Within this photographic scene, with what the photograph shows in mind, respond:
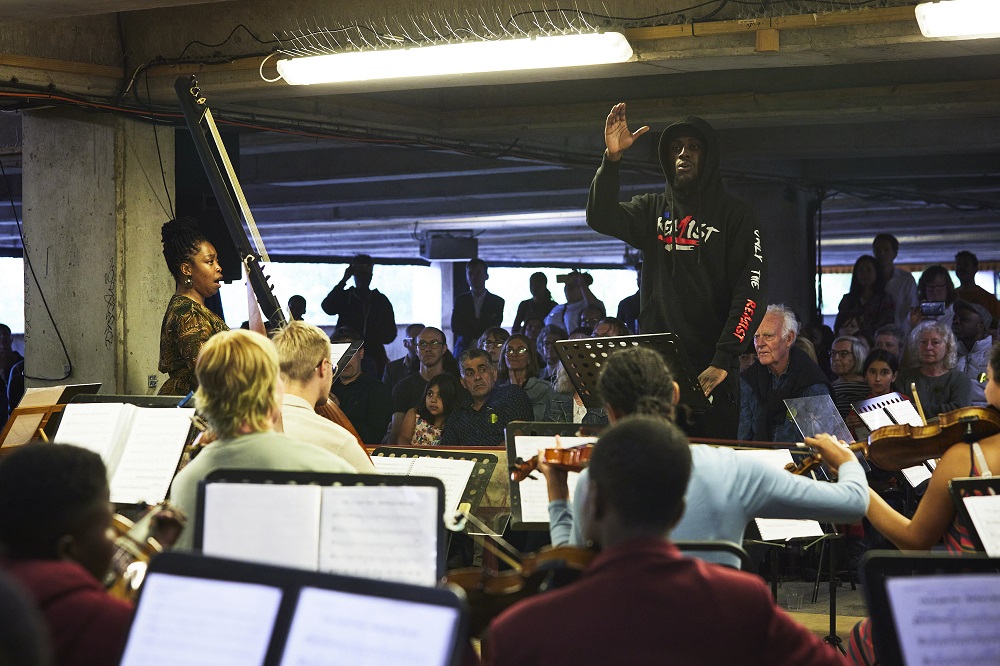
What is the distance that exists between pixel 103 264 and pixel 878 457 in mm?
4960

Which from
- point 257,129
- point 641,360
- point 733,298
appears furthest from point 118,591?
point 257,129

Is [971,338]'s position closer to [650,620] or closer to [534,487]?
[534,487]

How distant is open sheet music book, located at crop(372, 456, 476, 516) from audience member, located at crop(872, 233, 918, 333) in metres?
6.34

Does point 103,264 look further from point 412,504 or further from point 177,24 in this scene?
point 412,504

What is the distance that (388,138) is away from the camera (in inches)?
326

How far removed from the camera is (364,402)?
732 centimetres

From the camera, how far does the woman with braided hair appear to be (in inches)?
204

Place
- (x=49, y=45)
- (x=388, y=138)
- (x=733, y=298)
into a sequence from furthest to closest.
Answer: (x=388, y=138) < (x=49, y=45) < (x=733, y=298)

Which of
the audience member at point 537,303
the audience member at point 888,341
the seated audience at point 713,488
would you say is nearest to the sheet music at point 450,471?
the seated audience at point 713,488

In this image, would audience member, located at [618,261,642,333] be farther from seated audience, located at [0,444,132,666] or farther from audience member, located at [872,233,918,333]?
seated audience, located at [0,444,132,666]

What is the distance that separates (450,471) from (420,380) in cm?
336

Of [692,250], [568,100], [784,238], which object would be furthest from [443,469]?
[784,238]

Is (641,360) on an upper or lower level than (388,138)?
lower

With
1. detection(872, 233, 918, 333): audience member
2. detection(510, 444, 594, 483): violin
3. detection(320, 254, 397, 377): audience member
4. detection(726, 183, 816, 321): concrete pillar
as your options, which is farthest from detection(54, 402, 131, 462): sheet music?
detection(726, 183, 816, 321): concrete pillar
